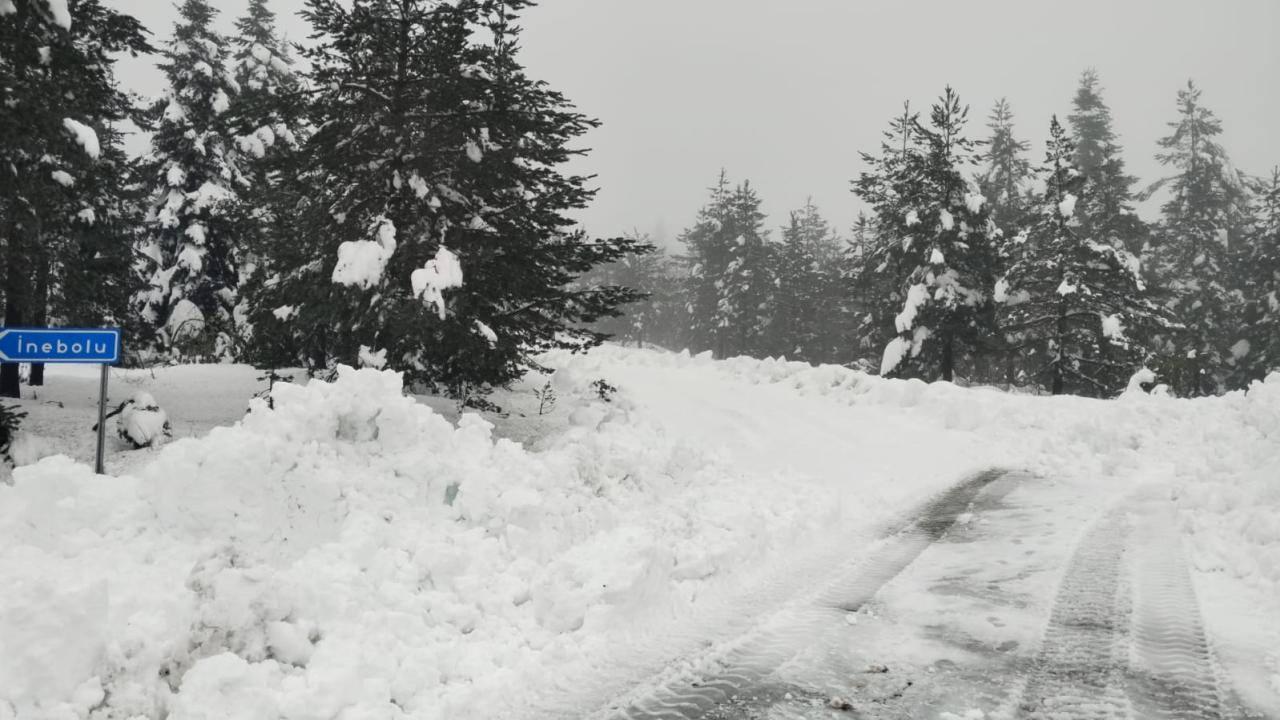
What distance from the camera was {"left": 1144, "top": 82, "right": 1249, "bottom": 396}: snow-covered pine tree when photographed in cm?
3225

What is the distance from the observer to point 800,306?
4566cm

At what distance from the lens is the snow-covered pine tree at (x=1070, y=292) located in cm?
2361

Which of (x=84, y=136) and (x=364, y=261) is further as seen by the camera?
(x=84, y=136)

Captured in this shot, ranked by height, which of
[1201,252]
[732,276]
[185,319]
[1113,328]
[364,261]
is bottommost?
[185,319]

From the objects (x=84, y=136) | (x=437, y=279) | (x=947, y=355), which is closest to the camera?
(x=437, y=279)

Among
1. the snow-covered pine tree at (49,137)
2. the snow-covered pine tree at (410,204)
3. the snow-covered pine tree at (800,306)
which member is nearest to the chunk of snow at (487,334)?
the snow-covered pine tree at (410,204)

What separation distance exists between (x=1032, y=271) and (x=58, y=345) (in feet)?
83.6

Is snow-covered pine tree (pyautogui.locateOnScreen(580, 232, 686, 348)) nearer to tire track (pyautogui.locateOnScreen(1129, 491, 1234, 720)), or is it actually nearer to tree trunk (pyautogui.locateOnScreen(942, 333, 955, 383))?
tree trunk (pyautogui.locateOnScreen(942, 333, 955, 383))

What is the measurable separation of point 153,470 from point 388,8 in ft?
25.1

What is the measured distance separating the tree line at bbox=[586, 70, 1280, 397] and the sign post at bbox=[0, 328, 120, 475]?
22610mm

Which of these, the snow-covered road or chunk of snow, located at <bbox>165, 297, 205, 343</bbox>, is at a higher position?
chunk of snow, located at <bbox>165, 297, 205, 343</bbox>

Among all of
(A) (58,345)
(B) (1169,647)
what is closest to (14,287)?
(A) (58,345)

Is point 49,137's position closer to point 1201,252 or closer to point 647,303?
point 1201,252

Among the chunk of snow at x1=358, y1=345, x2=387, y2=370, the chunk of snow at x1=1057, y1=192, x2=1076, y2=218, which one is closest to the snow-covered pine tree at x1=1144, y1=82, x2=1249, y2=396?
the chunk of snow at x1=1057, y1=192, x2=1076, y2=218
